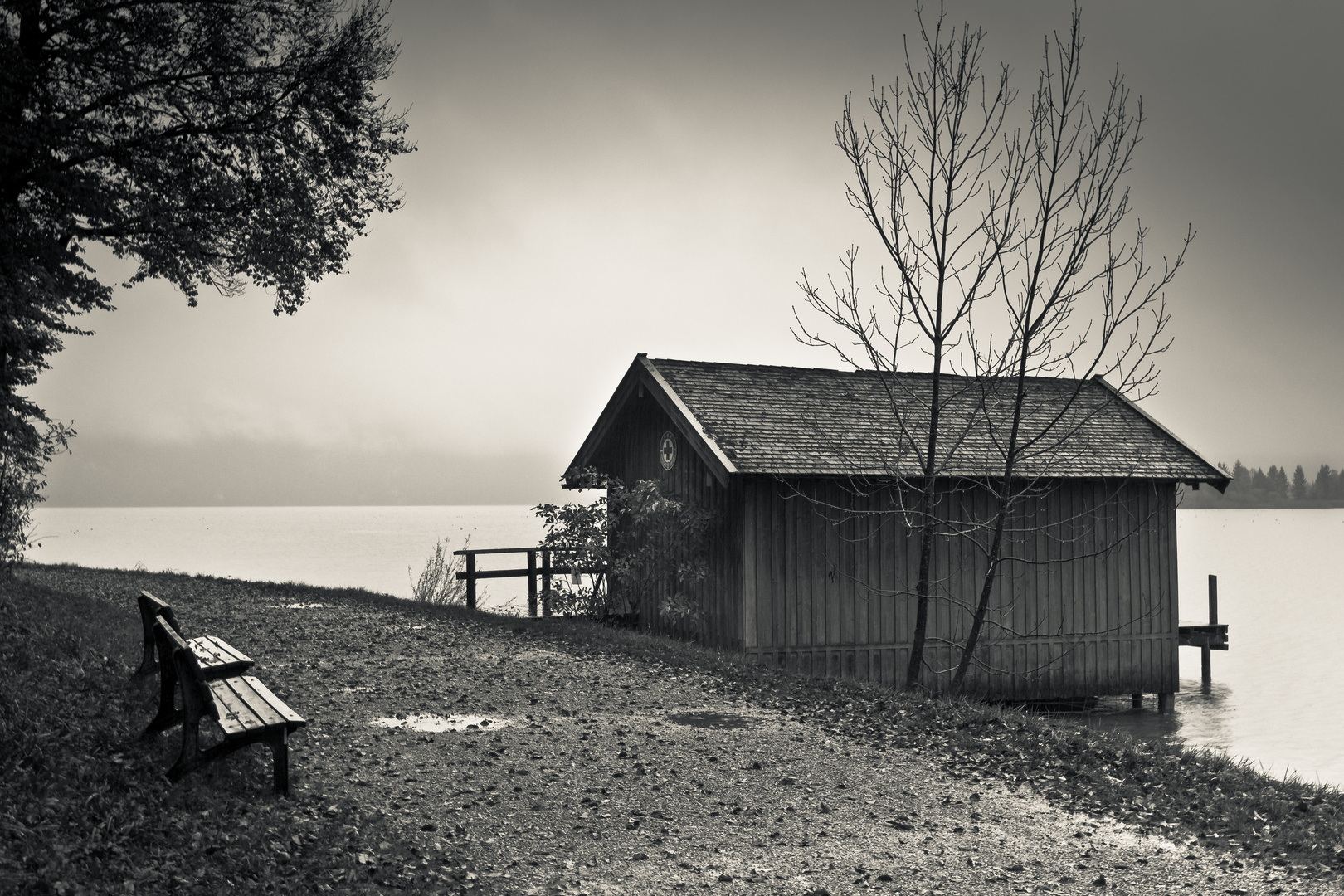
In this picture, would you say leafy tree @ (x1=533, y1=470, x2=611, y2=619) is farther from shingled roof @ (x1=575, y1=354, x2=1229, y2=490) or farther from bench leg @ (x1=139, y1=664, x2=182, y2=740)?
bench leg @ (x1=139, y1=664, x2=182, y2=740)

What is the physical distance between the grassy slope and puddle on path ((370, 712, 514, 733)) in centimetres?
196

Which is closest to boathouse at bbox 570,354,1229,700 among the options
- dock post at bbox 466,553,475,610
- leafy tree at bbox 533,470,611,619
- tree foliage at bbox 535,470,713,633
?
tree foliage at bbox 535,470,713,633

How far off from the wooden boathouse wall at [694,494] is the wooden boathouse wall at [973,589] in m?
0.35

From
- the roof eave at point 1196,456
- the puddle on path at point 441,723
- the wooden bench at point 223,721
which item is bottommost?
the puddle on path at point 441,723

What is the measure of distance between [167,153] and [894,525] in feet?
42.2

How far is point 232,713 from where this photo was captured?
6500mm

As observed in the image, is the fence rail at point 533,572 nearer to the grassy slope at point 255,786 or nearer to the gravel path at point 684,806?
the grassy slope at point 255,786

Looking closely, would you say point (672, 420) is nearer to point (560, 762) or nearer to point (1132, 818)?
point (560, 762)

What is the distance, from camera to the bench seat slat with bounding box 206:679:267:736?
615 cm

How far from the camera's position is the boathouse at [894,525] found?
1666cm

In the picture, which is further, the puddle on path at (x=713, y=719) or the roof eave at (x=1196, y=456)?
the roof eave at (x=1196, y=456)

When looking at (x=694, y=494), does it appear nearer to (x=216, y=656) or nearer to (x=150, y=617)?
(x=150, y=617)

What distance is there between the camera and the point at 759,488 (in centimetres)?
1664

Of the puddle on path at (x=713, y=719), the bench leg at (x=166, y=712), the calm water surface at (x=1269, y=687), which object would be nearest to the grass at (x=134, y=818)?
the bench leg at (x=166, y=712)
